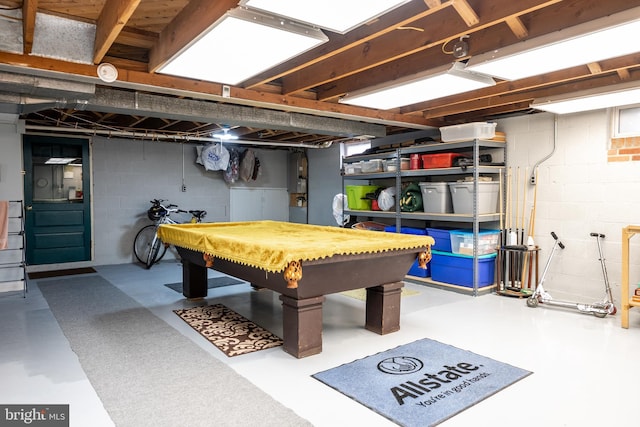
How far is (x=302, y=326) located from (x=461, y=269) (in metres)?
2.99

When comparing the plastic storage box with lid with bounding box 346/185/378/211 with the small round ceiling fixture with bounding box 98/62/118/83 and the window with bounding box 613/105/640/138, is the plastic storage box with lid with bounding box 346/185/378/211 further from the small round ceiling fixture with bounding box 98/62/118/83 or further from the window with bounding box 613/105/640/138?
the small round ceiling fixture with bounding box 98/62/118/83

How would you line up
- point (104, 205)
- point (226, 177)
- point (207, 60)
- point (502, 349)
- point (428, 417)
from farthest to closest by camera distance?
point (226, 177) → point (104, 205) → point (502, 349) → point (207, 60) → point (428, 417)

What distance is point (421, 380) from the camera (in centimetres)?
284

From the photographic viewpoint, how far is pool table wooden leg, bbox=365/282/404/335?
12.4 ft

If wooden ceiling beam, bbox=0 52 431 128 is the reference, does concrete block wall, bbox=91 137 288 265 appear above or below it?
below

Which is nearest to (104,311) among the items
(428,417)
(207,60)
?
(207,60)

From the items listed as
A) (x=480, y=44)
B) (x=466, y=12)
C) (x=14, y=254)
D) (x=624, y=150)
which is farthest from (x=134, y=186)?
(x=624, y=150)

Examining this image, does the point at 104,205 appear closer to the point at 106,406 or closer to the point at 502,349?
the point at 106,406

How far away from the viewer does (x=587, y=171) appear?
4855 mm

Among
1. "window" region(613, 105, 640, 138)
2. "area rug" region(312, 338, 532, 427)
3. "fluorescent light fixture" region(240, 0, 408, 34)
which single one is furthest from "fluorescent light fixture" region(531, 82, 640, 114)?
"fluorescent light fixture" region(240, 0, 408, 34)

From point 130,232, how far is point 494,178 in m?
6.28

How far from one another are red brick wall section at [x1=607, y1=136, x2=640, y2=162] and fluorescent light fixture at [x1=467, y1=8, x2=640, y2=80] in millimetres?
2002

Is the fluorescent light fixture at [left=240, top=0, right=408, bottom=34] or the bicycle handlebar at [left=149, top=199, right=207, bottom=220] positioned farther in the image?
the bicycle handlebar at [left=149, top=199, right=207, bottom=220]

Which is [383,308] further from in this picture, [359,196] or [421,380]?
[359,196]
